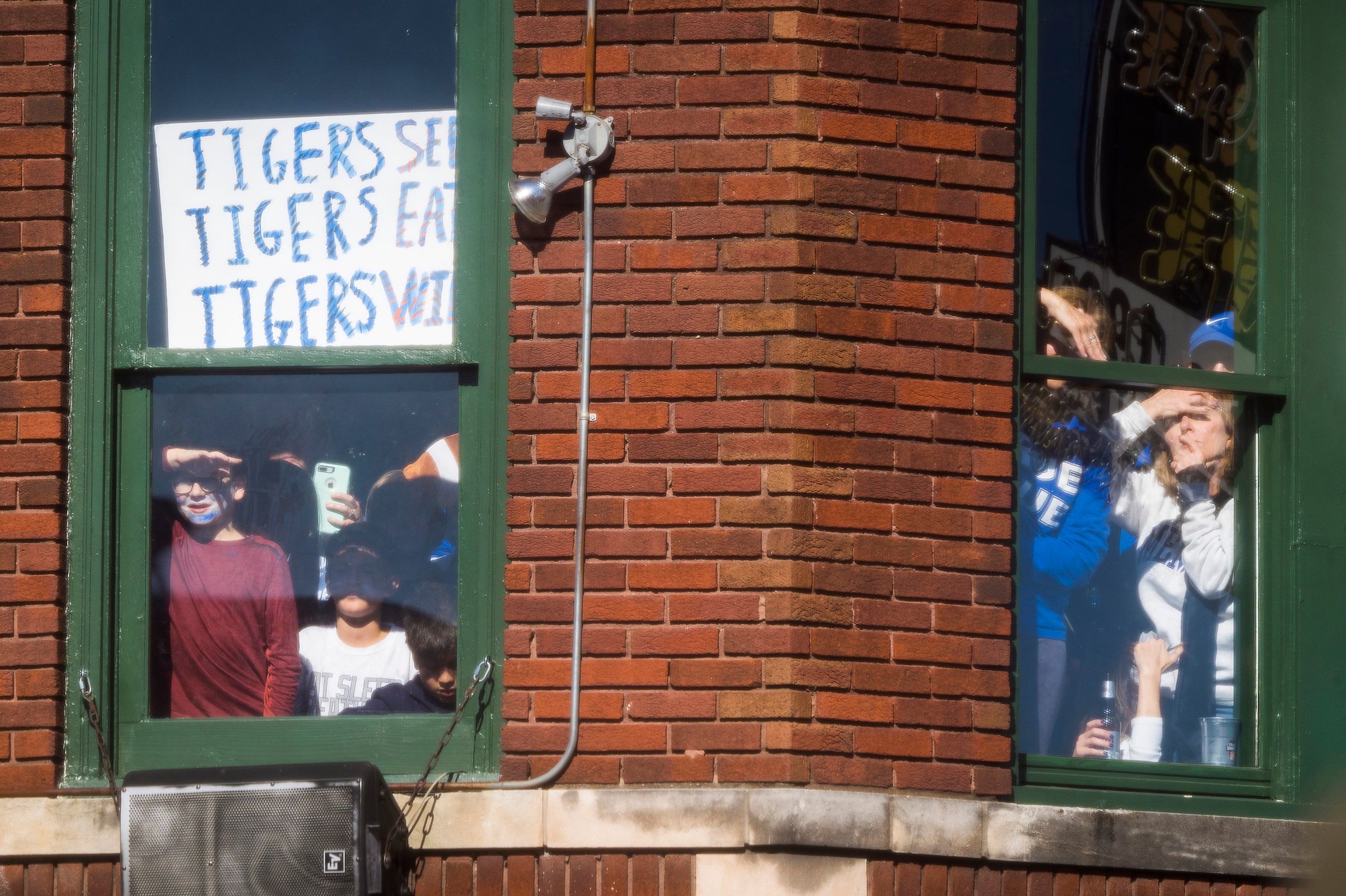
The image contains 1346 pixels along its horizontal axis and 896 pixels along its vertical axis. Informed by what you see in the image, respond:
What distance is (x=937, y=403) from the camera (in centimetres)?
419

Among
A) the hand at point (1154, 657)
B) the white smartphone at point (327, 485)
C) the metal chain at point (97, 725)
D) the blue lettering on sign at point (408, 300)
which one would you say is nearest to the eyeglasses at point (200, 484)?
the white smartphone at point (327, 485)

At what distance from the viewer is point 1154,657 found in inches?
179

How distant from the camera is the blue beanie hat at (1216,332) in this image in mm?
4727

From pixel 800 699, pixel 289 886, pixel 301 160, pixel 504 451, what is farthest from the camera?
pixel 301 160

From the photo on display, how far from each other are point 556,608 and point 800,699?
786mm

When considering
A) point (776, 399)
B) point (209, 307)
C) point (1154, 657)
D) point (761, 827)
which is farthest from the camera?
point (1154, 657)

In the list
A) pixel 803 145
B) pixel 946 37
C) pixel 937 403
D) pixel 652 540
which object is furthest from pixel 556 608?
pixel 946 37

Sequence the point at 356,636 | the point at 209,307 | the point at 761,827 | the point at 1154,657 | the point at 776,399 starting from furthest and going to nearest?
the point at 1154,657
the point at 209,307
the point at 356,636
the point at 776,399
the point at 761,827

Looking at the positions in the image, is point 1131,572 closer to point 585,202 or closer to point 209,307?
point 585,202

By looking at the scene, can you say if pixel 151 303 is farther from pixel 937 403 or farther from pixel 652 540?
pixel 937 403

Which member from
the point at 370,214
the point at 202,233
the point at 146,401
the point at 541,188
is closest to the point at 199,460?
the point at 146,401

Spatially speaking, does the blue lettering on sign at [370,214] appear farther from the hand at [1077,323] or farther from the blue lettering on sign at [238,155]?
the hand at [1077,323]

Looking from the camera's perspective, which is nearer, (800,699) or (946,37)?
(800,699)

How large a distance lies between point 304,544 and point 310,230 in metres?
1.04
